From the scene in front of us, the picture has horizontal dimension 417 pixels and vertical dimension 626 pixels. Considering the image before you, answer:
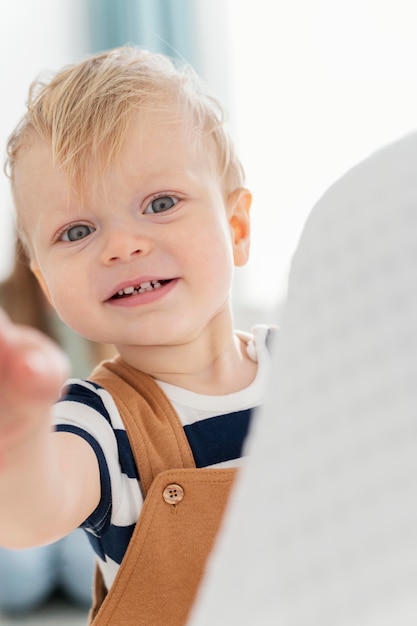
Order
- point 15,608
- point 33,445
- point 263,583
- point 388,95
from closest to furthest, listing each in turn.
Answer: point 263,583 → point 33,445 → point 15,608 → point 388,95

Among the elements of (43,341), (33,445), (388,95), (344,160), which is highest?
(43,341)

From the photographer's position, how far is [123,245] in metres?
0.77

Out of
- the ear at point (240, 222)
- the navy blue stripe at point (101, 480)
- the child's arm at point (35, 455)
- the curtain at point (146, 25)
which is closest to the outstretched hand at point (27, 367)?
the child's arm at point (35, 455)

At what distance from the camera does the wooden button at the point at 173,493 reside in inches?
29.3

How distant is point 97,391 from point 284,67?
83.9 inches

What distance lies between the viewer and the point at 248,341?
0.98 meters

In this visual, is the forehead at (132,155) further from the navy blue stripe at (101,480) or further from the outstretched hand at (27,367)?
the outstretched hand at (27,367)

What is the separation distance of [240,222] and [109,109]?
0.22 meters

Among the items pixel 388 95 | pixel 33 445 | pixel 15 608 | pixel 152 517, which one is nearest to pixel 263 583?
pixel 33 445

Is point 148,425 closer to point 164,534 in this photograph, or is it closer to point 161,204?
point 164,534

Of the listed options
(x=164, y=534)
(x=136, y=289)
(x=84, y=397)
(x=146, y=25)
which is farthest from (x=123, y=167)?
(x=146, y=25)

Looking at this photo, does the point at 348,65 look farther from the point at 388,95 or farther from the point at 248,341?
the point at 248,341

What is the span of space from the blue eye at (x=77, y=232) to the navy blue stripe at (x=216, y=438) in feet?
0.69

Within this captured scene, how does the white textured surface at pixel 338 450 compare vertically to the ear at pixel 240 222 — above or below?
above
